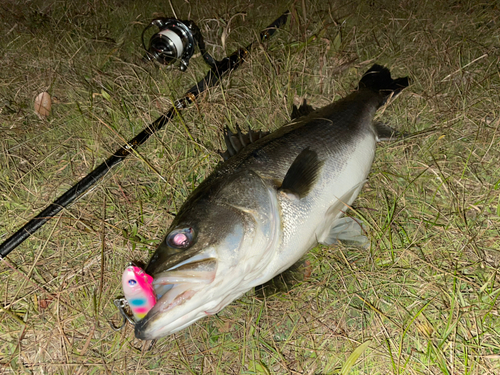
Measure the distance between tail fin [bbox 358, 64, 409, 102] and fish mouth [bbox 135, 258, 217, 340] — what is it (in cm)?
256

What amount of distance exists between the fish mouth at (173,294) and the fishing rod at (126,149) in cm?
157

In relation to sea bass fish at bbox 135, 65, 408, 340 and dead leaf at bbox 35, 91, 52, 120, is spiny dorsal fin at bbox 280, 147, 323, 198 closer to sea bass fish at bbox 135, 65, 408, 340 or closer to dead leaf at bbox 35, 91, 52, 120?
sea bass fish at bbox 135, 65, 408, 340

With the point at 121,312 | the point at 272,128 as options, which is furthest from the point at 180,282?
the point at 272,128

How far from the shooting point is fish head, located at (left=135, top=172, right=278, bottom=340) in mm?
1631

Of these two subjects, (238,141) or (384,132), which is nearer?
(238,141)

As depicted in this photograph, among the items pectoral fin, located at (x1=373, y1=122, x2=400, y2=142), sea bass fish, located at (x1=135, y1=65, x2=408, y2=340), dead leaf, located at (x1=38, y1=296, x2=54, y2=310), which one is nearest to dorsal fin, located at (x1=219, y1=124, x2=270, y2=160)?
sea bass fish, located at (x1=135, y1=65, x2=408, y2=340)

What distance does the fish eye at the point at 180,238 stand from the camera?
70.3 inches

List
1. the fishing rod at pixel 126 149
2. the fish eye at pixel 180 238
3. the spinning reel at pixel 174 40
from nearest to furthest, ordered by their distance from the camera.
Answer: the fish eye at pixel 180 238
the fishing rod at pixel 126 149
the spinning reel at pixel 174 40

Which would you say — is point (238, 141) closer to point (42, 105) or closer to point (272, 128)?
point (272, 128)

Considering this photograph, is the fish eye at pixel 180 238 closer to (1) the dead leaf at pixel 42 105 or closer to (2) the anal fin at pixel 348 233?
(2) the anal fin at pixel 348 233

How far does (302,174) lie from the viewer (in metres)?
2.23

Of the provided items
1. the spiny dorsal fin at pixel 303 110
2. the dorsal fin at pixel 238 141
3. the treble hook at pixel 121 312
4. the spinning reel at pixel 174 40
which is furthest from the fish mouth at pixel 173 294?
the spinning reel at pixel 174 40

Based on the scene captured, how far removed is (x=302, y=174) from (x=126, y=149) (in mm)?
1759

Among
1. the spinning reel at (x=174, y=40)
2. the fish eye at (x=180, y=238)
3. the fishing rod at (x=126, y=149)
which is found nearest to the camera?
the fish eye at (x=180, y=238)
